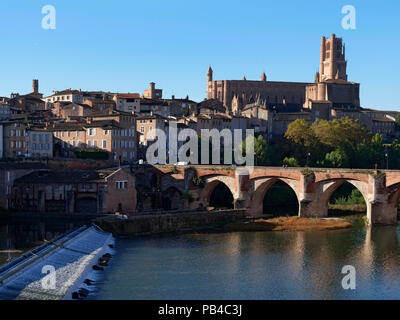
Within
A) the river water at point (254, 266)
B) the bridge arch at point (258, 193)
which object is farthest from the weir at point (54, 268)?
the bridge arch at point (258, 193)

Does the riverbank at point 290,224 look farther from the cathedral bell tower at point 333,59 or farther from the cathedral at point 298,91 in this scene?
the cathedral bell tower at point 333,59

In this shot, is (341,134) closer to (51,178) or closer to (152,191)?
(152,191)

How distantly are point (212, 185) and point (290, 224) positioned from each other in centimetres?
1415

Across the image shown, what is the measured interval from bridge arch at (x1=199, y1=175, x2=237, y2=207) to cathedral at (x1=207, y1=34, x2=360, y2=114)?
61.0 m

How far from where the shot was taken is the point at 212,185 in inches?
3216

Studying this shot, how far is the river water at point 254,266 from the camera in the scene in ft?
138

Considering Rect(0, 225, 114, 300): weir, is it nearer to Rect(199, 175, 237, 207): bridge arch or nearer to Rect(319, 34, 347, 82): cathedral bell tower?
Rect(199, 175, 237, 207): bridge arch

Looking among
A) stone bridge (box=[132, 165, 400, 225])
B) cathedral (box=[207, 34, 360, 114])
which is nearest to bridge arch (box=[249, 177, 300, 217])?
stone bridge (box=[132, 165, 400, 225])

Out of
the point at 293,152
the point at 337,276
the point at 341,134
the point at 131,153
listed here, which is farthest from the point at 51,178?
the point at 341,134

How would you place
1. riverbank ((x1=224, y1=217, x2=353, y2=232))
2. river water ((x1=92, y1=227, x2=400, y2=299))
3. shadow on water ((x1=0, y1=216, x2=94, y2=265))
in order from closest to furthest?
1. river water ((x1=92, y1=227, x2=400, y2=299))
2. shadow on water ((x1=0, y1=216, x2=94, y2=265))
3. riverbank ((x1=224, y1=217, x2=353, y2=232))

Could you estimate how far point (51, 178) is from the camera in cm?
7250

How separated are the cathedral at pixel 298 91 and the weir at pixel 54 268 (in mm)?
91510

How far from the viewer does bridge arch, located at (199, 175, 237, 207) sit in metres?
79.1

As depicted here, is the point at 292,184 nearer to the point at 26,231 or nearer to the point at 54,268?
the point at 26,231
